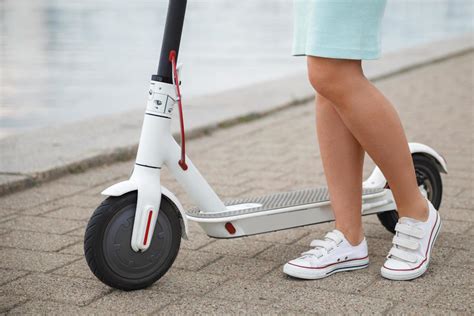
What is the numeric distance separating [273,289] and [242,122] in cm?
366

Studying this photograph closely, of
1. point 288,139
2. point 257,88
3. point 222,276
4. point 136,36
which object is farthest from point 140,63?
point 222,276

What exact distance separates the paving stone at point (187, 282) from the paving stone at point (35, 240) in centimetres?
58

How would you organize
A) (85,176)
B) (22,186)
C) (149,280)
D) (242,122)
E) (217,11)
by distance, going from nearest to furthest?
1. (149,280)
2. (22,186)
3. (85,176)
4. (242,122)
5. (217,11)

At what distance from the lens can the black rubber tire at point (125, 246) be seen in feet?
9.51

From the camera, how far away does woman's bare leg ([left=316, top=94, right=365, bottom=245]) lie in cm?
319

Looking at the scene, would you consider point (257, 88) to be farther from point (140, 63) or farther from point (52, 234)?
point (52, 234)

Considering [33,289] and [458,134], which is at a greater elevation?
[33,289]

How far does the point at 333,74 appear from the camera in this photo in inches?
116

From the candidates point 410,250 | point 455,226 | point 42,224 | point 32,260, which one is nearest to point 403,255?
point 410,250

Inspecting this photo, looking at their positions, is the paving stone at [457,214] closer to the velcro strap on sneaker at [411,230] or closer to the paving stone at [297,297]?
the velcro strap on sneaker at [411,230]

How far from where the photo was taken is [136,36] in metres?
13.3

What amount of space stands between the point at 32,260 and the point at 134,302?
65cm

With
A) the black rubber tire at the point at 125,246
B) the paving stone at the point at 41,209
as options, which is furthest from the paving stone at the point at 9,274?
the paving stone at the point at 41,209

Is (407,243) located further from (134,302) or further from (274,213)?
(134,302)
